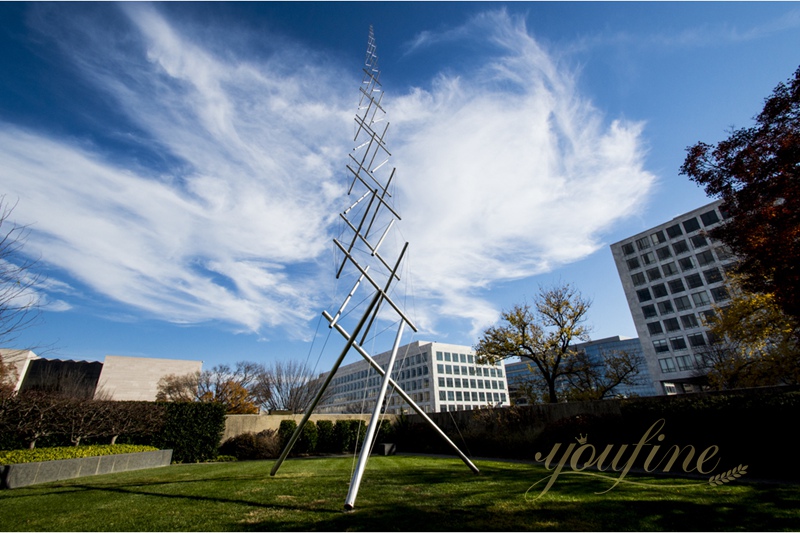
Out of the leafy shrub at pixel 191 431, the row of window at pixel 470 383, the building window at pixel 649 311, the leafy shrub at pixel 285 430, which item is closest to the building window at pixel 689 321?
the building window at pixel 649 311

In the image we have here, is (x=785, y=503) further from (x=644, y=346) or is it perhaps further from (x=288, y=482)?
(x=644, y=346)

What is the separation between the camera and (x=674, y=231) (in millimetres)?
65625

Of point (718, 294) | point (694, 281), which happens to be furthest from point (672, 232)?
point (718, 294)

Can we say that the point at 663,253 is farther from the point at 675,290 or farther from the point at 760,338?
the point at 760,338

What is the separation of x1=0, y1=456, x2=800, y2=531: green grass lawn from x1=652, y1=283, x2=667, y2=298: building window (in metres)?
69.9

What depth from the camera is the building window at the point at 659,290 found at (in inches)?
2534

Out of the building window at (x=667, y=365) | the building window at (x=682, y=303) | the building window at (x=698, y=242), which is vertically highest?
the building window at (x=698, y=242)

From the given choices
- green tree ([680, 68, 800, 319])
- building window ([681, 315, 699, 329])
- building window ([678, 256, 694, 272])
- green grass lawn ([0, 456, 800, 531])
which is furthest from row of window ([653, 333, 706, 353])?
green grass lawn ([0, 456, 800, 531])

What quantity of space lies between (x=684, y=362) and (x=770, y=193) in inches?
2447

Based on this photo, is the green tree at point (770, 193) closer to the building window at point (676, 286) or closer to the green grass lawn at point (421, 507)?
the green grass lawn at point (421, 507)

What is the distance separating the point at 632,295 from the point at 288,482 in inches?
3048

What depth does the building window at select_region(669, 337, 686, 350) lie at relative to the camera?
→ 5906 cm

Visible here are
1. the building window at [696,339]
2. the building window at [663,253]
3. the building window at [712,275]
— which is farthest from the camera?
the building window at [663,253]

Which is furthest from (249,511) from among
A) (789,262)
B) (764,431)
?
(789,262)
